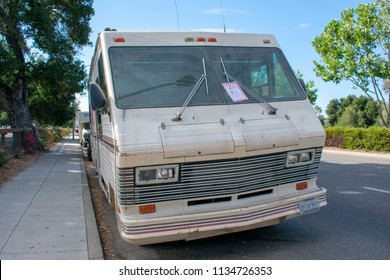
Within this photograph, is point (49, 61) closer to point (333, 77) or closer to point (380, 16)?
point (333, 77)

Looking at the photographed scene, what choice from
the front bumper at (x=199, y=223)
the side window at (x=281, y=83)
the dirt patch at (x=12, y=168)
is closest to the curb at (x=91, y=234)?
the front bumper at (x=199, y=223)

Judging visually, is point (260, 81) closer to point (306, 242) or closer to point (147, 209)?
point (306, 242)

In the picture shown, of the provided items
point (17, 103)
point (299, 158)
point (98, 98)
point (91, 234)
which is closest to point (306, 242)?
point (299, 158)

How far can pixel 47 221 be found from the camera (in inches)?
257

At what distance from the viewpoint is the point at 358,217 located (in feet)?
21.3

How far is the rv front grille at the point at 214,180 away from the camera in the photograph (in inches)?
169

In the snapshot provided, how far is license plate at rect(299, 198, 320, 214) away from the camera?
4957mm

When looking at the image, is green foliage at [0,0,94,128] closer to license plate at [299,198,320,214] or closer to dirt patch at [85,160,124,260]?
dirt patch at [85,160,124,260]

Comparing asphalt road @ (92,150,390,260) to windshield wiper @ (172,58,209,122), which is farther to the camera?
asphalt road @ (92,150,390,260)

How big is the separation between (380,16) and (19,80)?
21159 mm

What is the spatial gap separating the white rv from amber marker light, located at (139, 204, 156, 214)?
0.04ft

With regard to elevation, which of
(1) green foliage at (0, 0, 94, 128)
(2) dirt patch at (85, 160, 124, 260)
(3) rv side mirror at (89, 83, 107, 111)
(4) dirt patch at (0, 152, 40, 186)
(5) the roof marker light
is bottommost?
(2) dirt patch at (85, 160, 124, 260)

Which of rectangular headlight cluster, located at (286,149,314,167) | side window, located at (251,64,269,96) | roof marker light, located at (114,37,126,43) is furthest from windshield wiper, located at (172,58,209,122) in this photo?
rectangular headlight cluster, located at (286,149,314,167)

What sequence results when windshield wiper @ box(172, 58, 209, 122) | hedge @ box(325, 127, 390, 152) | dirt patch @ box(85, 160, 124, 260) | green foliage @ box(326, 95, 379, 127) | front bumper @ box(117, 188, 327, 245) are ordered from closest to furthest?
1. front bumper @ box(117, 188, 327, 245)
2. windshield wiper @ box(172, 58, 209, 122)
3. dirt patch @ box(85, 160, 124, 260)
4. hedge @ box(325, 127, 390, 152)
5. green foliage @ box(326, 95, 379, 127)
